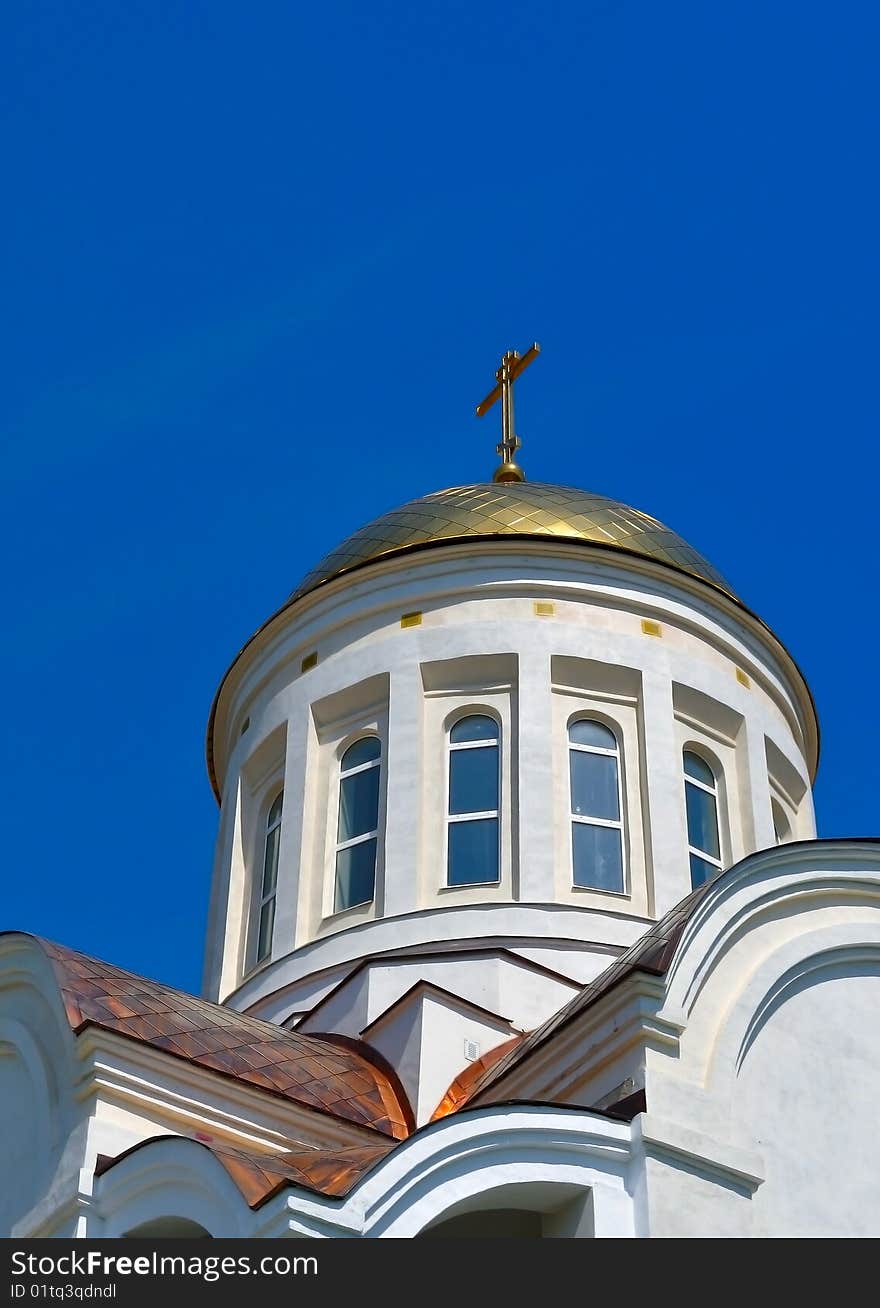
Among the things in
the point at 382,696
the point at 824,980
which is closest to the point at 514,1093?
the point at 824,980

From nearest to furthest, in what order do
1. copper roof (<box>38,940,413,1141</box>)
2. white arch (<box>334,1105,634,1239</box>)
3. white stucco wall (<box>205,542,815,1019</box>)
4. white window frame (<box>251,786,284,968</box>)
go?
white arch (<box>334,1105,634,1239</box>) < copper roof (<box>38,940,413,1141</box>) < white stucco wall (<box>205,542,815,1019</box>) < white window frame (<box>251,786,284,968</box>)

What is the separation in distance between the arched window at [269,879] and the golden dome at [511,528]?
180 cm

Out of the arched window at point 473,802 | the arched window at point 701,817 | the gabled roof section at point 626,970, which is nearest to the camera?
the gabled roof section at point 626,970

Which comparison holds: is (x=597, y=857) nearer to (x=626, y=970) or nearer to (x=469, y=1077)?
(x=469, y=1077)

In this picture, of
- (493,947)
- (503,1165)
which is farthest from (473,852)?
(503,1165)

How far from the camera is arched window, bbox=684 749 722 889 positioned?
16688 mm

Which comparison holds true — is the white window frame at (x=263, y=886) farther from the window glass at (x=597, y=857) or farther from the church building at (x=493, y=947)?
the window glass at (x=597, y=857)

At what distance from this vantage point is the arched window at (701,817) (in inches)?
657

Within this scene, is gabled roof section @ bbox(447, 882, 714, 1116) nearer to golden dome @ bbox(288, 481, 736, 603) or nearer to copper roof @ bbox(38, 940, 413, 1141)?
copper roof @ bbox(38, 940, 413, 1141)

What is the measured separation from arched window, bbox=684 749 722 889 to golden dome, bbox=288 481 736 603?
157 cm

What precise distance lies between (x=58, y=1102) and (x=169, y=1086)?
0.67m

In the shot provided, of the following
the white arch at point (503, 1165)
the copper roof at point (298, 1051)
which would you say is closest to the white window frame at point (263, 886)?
the copper roof at point (298, 1051)

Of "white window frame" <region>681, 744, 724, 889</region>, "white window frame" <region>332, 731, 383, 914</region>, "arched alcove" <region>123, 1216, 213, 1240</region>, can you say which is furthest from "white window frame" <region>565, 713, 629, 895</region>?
"arched alcove" <region>123, 1216, 213, 1240</region>

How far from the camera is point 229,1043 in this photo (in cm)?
1303
